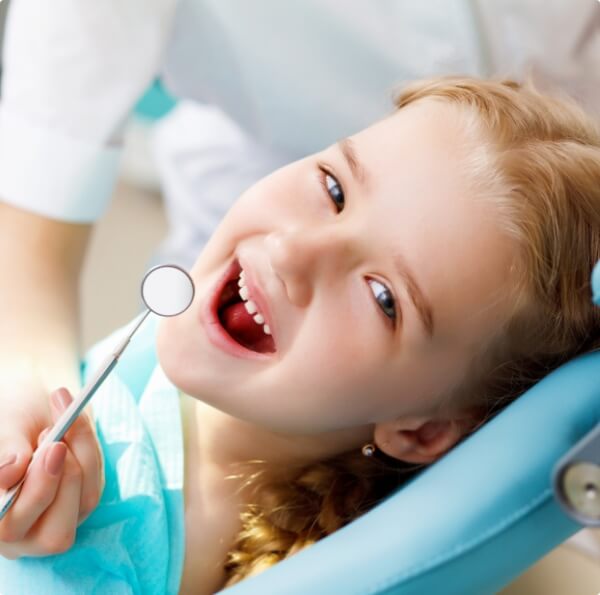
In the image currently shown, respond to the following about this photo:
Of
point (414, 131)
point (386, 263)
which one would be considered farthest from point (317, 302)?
point (414, 131)

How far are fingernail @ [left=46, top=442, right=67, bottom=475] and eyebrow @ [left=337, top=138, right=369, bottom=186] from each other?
1.07 ft

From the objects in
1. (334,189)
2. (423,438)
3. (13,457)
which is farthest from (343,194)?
(13,457)

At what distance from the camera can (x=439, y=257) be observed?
0.77 meters

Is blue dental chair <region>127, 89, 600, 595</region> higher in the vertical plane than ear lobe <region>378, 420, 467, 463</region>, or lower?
higher

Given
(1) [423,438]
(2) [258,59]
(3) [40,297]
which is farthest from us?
(2) [258,59]

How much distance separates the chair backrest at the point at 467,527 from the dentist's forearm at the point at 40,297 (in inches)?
12.5

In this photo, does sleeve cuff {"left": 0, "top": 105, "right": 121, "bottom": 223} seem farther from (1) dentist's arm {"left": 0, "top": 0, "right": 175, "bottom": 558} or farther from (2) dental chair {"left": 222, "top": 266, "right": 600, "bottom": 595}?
(2) dental chair {"left": 222, "top": 266, "right": 600, "bottom": 595}

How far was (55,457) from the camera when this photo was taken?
27.7 inches

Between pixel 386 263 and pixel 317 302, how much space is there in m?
0.07

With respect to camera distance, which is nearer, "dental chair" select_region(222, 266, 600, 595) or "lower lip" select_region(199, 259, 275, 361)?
"dental chair" select_region(222, 266, 600, 595)

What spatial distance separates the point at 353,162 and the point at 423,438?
0.26 metres

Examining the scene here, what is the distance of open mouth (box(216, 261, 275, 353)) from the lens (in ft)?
2.77

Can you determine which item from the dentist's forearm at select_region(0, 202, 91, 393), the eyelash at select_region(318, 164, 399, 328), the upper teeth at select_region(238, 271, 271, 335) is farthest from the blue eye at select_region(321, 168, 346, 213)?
the dentist's forearm at select_region(0, 202, 91, 393)

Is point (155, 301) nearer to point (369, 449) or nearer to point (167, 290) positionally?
point (167, 290)
